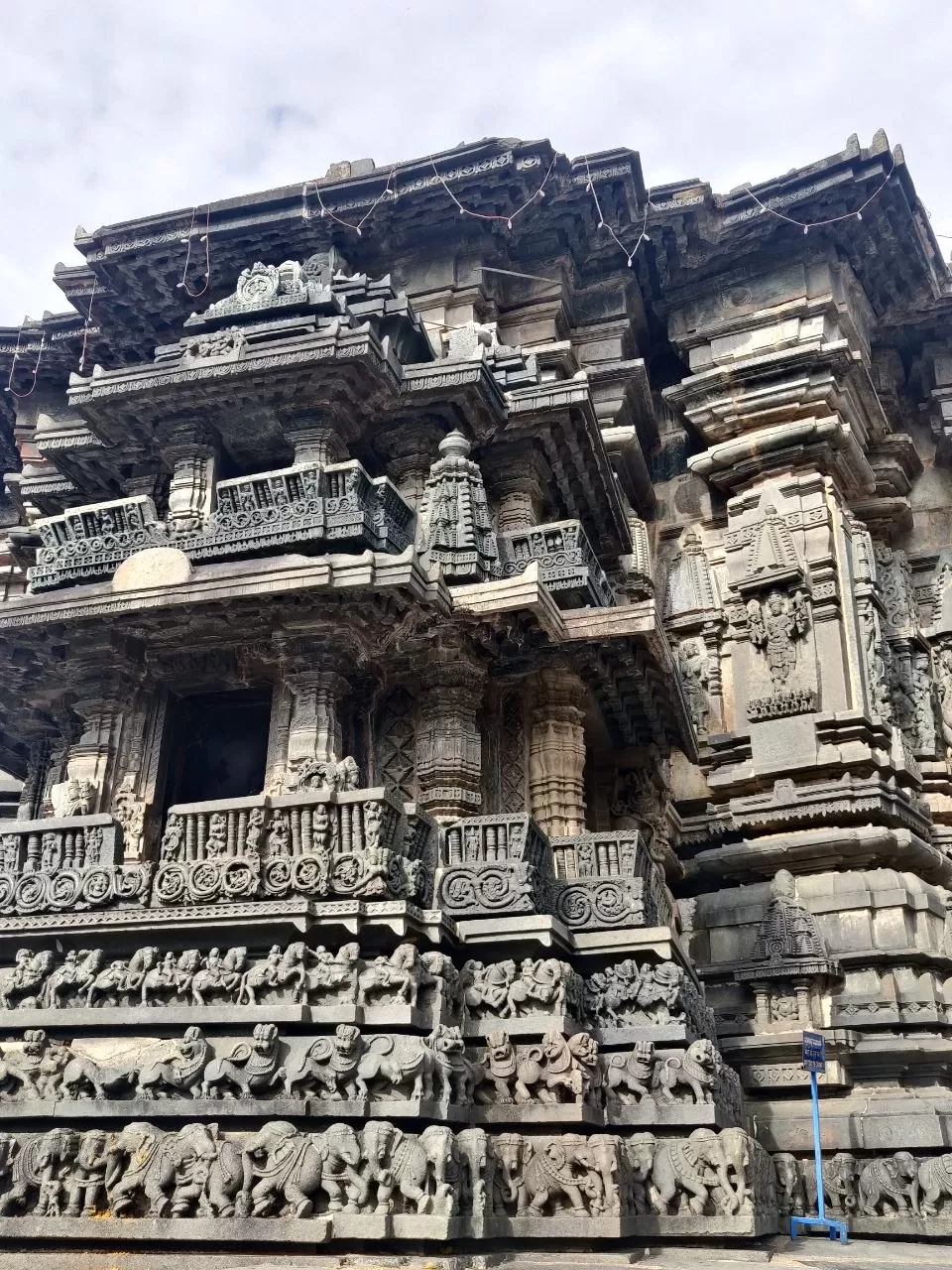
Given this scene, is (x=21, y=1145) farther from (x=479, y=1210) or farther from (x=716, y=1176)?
(x=716, y=1176)

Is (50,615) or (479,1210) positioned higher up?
(50,615)

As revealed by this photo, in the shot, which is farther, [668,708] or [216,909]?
[668,708]

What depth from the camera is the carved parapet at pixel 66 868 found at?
11.2m

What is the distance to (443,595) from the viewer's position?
42.5ft

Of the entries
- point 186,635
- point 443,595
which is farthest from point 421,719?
point 186,635

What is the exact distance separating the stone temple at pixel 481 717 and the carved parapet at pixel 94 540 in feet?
0.22

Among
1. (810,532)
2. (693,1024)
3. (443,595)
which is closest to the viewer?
(693,1024)

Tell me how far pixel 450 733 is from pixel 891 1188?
24.9 ft

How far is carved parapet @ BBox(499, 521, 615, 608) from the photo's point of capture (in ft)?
49.3

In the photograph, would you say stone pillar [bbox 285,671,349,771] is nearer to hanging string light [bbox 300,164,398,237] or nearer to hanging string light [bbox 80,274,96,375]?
hanging string light [bbox 300,164,398,237]

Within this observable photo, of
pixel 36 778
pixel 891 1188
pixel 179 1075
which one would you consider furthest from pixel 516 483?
pixel 891 1188

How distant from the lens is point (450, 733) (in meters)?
13.7

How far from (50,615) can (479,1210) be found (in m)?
8.15

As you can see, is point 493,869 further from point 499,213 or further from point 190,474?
point 499,213
